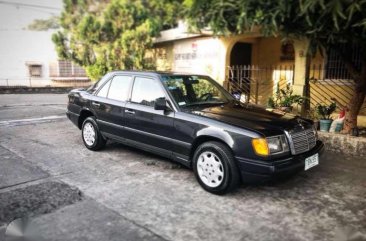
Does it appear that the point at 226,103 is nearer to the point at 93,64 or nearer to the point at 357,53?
the point at 357,53

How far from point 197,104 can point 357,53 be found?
19.3ft

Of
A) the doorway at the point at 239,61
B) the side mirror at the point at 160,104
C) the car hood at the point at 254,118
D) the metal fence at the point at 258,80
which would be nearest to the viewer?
the car hood at the point at 254,118

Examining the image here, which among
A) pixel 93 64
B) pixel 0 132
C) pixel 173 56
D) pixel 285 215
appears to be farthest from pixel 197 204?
pixel 93 64

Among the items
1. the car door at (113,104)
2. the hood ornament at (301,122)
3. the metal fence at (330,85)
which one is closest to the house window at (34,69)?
the car door at (113,104)

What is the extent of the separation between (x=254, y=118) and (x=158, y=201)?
164 centimetres

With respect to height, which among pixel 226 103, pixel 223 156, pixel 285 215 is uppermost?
pixel 226 103

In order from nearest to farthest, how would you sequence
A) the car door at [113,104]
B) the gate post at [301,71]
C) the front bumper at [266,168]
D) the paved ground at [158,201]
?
the paved ground at [158,201] < the front bumper at [266,168] < the car door at [113,104] < the gate post at [301,71]

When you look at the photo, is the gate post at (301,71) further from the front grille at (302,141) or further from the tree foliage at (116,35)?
the tree foliage at (116,35)

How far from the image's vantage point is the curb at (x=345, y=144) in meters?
6.27

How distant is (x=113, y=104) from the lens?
227 inches

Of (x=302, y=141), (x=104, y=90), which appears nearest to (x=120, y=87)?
(x=104, y=90)

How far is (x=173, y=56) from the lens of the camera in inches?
594

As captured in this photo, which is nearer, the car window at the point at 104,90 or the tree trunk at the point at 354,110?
the car window at the point at 104,90

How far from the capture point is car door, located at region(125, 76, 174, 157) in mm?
4895
